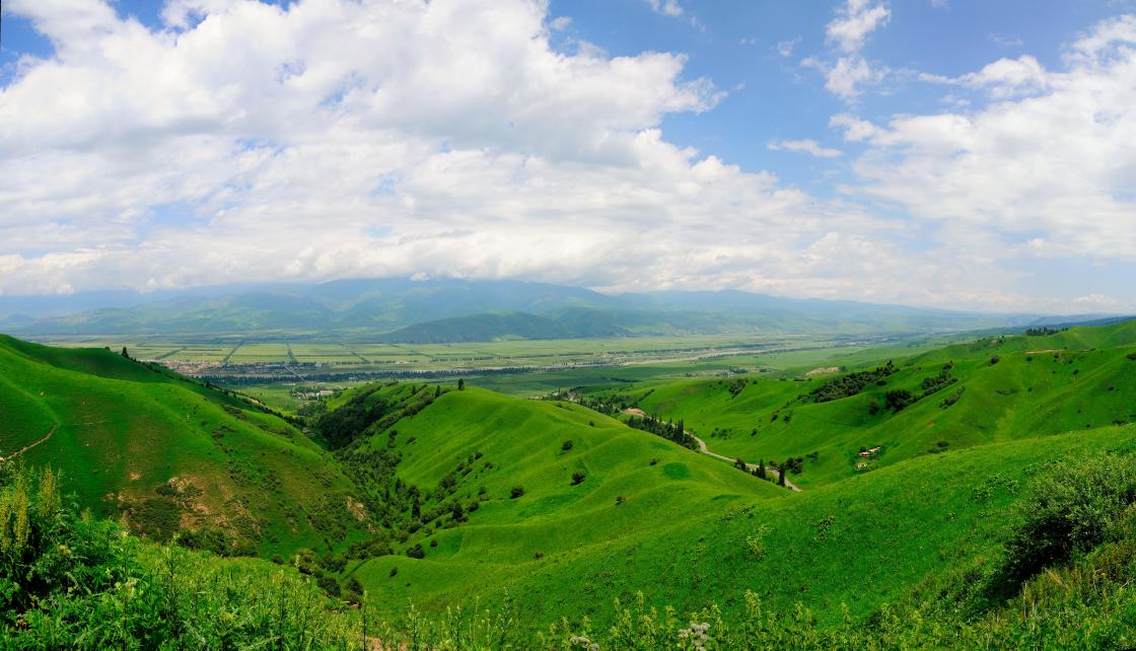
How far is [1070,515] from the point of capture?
1206 inches

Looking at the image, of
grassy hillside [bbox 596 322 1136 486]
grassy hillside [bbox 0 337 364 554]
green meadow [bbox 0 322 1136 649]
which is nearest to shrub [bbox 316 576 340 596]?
green meadow [bbox 0 322 1136 649]

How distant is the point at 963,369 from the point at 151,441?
217m

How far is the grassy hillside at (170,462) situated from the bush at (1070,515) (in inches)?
4212

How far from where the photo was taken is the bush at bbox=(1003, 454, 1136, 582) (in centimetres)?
3017

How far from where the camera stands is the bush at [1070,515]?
30.2 meters

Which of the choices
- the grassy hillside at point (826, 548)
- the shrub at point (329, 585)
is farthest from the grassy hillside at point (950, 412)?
the shrub at point (329, 585)

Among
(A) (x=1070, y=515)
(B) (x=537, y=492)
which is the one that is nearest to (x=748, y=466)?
(B) (x=537, y=492)

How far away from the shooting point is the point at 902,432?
139m

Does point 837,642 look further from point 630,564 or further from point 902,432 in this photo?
point 902,432

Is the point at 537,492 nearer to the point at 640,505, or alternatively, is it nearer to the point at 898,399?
the point at 640,505

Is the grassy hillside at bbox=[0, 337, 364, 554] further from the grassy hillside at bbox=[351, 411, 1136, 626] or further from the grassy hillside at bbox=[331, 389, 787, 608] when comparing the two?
the grassy hillside at bbox=[351, 411, 1136, 626]

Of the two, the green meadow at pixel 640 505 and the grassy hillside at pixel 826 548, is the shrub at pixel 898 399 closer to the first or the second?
the green meadow at pixel 640 505

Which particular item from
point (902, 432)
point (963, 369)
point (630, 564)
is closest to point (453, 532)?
point (630, 564)

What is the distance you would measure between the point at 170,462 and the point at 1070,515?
430 ft
